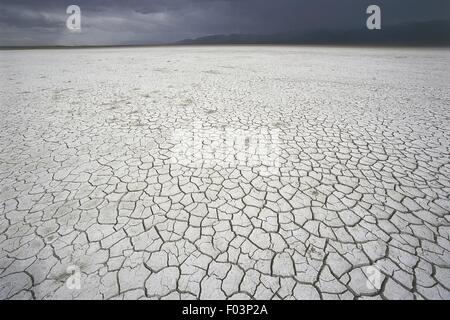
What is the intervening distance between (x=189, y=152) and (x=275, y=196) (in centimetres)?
169

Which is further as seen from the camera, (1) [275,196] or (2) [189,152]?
(2) [189,152]

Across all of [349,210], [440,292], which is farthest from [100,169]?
[440,292]

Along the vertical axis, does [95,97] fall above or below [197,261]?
above

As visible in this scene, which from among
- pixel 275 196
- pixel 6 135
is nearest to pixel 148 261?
pixel 275 196

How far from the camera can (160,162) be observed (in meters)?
3.44

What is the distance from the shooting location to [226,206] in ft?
8.45

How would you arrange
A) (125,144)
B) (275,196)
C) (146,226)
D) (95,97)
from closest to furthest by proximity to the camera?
(146,226), (275,196), (125,144), (95,97)

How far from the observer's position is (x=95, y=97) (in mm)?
7238

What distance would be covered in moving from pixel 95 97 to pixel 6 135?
3.22 metres

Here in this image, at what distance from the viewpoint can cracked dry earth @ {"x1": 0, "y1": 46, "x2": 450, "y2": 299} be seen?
1.80 meters

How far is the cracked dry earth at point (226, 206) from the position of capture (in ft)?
5.91
